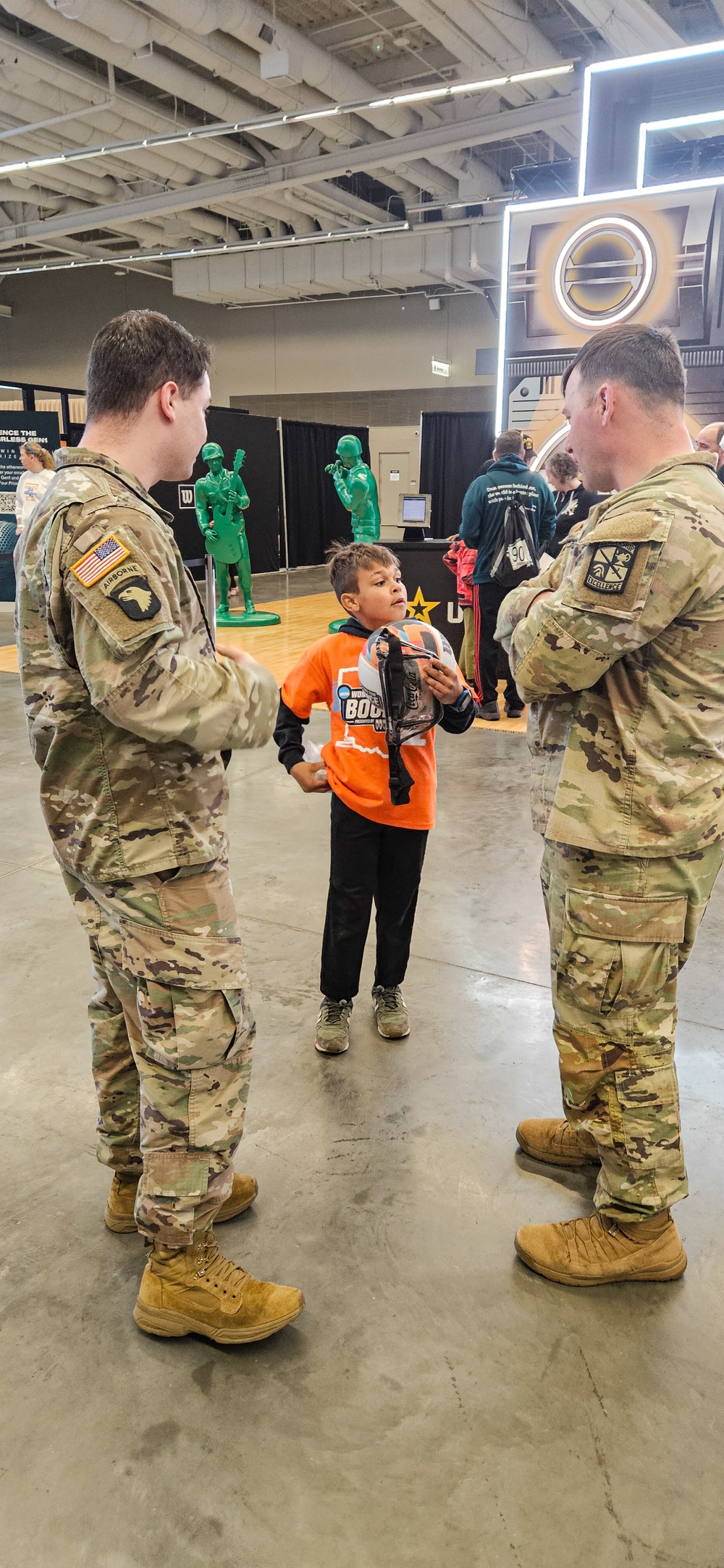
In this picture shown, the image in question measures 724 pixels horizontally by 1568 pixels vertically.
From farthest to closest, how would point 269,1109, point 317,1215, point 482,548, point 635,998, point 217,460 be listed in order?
point 217,460 < point 482,548 < point 269,1109 < point 317,1215 < point 635,998

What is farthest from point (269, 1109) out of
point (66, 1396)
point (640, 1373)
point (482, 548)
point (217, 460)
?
point (217, 460)

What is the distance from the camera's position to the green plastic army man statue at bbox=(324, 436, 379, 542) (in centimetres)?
865

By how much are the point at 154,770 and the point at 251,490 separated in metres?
13.8

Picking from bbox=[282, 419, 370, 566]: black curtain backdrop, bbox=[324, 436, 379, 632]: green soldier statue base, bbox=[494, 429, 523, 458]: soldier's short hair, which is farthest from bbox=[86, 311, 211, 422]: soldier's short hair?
bbox=[282, 419, 370, 566]: black curtain backdrop

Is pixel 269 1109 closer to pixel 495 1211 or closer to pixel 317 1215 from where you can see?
pixel 317 1215

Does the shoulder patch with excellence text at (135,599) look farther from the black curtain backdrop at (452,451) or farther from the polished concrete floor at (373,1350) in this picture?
the black curtain backdrop at (452,451)

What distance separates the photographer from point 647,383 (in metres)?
1.48

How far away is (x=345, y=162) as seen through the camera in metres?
9.07

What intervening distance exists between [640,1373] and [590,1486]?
0.23 metres

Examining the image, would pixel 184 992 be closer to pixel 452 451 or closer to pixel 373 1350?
pixel 373 1350

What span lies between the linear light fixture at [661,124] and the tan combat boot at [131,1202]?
592 centimetres

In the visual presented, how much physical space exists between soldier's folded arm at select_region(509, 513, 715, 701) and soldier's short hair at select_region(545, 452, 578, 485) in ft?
11.9

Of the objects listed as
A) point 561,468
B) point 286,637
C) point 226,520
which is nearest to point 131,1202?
point 561,468

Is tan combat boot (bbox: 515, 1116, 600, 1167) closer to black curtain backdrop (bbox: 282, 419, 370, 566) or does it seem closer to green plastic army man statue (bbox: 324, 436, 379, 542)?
green plastic army man statue (bbox: 324, 436, 379, 542)
